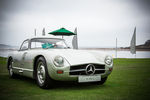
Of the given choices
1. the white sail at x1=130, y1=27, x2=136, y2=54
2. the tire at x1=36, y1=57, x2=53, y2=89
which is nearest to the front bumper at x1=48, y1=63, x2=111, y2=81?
the tire at x1=36, y1=57, x2=53, y2=89

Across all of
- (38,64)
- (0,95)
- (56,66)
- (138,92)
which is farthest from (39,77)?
(138,92)

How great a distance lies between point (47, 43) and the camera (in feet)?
18.9

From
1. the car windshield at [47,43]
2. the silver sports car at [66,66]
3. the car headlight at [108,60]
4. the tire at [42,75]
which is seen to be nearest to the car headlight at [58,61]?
the silver sports car at [66,66]

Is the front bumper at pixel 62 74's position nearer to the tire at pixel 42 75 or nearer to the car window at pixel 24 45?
the tire at pixel 42 75

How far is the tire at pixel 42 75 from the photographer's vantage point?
4410mm

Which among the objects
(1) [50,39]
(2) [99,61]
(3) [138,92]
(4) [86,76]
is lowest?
(3) [138,92]

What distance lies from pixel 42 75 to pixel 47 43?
4.51ft

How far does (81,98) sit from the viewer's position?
12.0ft

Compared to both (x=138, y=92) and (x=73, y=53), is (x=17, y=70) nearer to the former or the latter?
(x=73, y=53)

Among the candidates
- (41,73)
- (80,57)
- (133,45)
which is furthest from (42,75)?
(133,45)

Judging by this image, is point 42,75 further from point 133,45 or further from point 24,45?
point 133,45

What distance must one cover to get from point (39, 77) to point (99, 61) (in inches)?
59.1

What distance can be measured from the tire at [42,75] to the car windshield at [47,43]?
1.04 m

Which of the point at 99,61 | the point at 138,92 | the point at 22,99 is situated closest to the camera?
the point at 22,99
